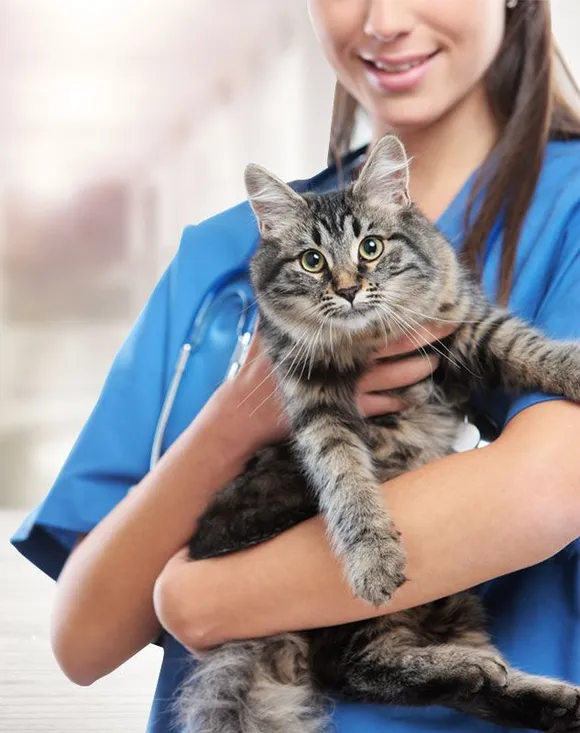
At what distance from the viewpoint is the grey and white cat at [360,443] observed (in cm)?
118

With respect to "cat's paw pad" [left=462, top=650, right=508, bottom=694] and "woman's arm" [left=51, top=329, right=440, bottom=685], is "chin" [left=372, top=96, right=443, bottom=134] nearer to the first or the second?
"woman's arm" [left=51, top=329, right=440, bottom=685]

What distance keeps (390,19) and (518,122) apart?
260mm

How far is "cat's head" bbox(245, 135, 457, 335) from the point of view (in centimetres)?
134

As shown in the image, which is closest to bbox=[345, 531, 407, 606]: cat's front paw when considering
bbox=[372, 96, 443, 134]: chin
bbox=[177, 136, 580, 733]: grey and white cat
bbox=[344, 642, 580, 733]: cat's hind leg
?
bbox=[177, 136, 580, 733]: grey and white cat

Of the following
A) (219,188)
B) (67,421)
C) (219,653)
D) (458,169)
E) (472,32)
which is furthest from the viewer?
(67,421)

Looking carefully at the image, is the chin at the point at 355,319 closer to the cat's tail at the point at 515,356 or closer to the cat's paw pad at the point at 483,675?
the cat's tail at the point at 515,356

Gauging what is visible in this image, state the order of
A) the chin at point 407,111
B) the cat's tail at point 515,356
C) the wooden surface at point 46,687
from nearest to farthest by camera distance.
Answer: the cat's tail at point 515,356 < the chin at point 407,111 < the wooden surface at point 46,687

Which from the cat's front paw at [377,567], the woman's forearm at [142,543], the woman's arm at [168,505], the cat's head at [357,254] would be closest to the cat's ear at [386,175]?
the cat's head at [357,254]

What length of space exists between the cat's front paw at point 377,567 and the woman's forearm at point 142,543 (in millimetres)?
302

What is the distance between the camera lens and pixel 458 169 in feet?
5.05

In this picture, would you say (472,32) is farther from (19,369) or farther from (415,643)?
(19,369)

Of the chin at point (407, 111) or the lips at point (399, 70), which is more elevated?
the lips at point (399, 70)

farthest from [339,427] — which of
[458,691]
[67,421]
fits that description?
[67,421]

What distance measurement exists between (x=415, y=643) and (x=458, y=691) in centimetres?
11
